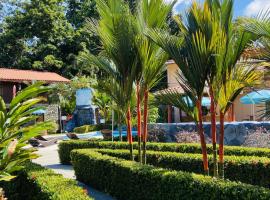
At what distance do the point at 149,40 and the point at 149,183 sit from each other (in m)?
2.34

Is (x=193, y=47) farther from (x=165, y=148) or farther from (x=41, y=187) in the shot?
(x=165, y=148)

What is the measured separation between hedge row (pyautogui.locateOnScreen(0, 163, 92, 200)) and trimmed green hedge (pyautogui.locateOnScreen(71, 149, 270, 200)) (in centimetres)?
116

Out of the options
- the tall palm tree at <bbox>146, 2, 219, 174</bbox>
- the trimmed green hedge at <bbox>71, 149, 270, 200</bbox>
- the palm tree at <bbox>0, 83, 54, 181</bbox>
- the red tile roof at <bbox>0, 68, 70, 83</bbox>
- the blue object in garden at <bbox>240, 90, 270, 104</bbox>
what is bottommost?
the trimmed green hedge at <bbox>71, 149, 270, 200</bbox>

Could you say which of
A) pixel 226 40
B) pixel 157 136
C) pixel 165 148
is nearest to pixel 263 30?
pixel 226 40

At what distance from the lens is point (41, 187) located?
5.07 meters

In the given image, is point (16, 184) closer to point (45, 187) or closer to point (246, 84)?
point (45, 187)

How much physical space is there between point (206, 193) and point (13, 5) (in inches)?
1616

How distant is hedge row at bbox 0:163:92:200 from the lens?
4.57m

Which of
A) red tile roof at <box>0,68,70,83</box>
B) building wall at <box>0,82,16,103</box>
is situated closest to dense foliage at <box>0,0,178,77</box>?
red tile roof at <box>0,68,70,83</box>

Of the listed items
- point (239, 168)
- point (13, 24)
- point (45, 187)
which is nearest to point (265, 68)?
point (239, 168)

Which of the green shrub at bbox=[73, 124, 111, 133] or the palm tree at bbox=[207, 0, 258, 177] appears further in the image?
the green shrub at bbox=[73, 124, 111, 133]

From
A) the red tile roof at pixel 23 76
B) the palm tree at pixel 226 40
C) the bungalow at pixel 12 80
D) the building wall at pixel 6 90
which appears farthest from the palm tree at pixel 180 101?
the building wall at pixel 6 90

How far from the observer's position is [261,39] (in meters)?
4.57

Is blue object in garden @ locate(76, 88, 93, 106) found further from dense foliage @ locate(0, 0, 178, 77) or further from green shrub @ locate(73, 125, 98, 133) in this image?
dense foliage @ locate(0, 0, 178, 77)
